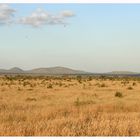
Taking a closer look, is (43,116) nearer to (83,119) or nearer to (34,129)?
(83,119)

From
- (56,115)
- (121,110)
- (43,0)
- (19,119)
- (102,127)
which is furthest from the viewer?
(121,110)

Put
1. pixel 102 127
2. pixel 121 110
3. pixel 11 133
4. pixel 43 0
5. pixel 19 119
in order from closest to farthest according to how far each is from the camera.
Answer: pixel 43 0 → pixel 11 133 → pixel 102 127 → pixel 19 119 → pixel 121 110

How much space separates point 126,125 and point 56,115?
3.59m

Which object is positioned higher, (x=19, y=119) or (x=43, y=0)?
(x=43, y=0)

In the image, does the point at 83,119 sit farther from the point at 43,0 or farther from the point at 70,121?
the point at 43,0

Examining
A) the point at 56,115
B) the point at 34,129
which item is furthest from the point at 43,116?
the point at 34,129

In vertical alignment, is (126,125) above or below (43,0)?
below

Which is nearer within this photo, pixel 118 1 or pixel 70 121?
pixel 118 1

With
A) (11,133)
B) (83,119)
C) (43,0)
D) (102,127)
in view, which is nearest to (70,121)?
(83,119)

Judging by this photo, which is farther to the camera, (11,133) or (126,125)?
(126,125)

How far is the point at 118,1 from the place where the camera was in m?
8.20

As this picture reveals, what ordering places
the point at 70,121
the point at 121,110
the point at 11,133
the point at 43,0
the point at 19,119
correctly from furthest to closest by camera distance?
the point at 121,110 → the point at 19,119 → the point at 70,121 → the point at 11,133 → the point at 43,0

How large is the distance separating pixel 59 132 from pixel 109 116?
12.6ft

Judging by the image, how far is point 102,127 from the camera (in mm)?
10172
